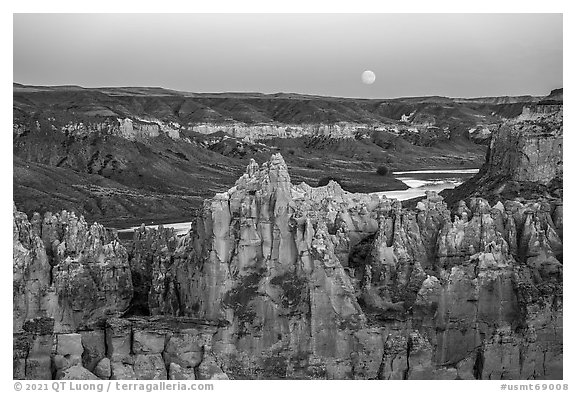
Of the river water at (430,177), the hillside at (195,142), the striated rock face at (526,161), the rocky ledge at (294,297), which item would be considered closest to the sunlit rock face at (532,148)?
the striated rock face at (526,161)

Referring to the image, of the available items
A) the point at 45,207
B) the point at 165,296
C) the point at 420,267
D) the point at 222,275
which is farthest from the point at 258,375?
the point at 45,207

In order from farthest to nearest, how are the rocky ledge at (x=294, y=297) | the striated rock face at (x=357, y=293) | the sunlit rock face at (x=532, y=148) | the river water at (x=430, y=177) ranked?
the river water at (x=430, y=177)
the sunlit rock face at (x=532, y=148)
the striated rock face at (x=357, y=293)
the rocky ledge at (x=294, y=297)

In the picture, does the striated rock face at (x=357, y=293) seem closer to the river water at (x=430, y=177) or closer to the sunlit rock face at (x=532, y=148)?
the sunlit rock face at (x=532, y=148)

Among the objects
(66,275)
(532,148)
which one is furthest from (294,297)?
(532,148)

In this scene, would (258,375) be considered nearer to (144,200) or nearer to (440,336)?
(440,336)

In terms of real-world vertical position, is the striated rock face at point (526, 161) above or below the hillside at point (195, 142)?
below

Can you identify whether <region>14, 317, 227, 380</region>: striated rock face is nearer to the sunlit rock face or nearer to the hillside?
the sunlit rock face
